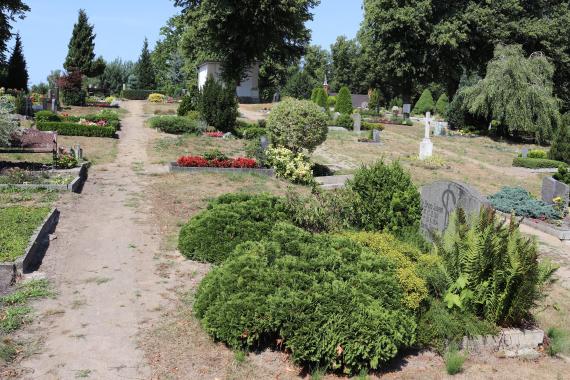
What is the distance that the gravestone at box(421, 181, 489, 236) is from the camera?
9969 mm

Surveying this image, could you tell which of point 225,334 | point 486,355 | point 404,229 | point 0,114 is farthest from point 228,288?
point 0,114

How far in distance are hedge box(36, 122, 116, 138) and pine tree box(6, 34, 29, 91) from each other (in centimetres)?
2593

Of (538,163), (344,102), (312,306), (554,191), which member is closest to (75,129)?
(554,191)

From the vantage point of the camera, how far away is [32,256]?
29.5 ft

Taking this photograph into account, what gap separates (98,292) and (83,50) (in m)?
52.9

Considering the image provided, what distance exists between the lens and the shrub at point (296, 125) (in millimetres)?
19297

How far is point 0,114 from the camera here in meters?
15.1

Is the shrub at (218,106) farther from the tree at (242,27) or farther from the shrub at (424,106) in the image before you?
the shrub at (424,106)

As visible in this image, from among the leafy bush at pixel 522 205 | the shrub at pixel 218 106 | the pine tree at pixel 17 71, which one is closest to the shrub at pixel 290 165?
the leafy bush at pixel 522 205

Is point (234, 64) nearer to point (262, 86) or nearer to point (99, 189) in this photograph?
point (262, 86)

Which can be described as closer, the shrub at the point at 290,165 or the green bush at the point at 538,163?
the shrub at the point at 290,165

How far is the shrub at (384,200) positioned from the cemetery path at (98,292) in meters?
3.81

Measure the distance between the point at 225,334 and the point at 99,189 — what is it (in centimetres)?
1026

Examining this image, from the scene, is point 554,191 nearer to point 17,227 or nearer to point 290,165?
point 290,165
